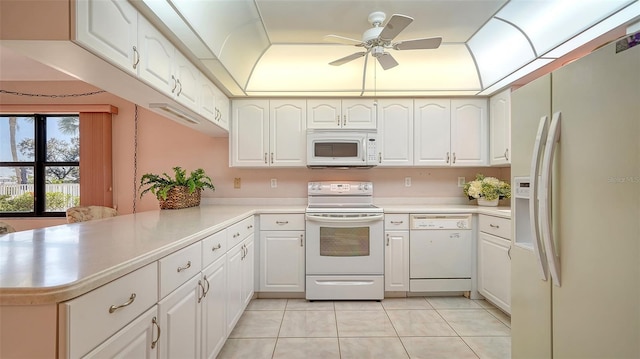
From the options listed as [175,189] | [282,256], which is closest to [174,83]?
[175,189]

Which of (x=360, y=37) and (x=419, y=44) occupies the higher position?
(x=360, y=37)

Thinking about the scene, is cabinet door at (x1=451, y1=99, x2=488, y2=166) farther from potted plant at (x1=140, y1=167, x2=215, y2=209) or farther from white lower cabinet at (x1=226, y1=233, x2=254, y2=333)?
potted plant at (x1=140, y1=167, x2=215, y2=209)

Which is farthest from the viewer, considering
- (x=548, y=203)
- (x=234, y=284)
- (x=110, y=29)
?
(x=234, y=284)

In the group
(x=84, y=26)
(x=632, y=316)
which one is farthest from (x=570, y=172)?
(x=84, y=26)

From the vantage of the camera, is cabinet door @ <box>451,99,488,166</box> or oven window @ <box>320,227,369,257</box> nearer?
oven window @ <box>320,227,369,257</box>

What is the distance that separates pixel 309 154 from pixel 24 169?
3480 millimetres

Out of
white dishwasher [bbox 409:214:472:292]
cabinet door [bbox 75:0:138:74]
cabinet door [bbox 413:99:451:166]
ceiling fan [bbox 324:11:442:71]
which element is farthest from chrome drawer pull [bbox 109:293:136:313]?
cabinet door [bbox 413:99:451:166]

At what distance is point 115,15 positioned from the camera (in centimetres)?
132

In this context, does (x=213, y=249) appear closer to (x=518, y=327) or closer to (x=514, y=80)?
(x=518, y=327)

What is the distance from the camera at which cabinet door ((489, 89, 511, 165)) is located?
287cm

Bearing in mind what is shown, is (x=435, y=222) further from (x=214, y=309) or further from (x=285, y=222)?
(x=214, y=309)

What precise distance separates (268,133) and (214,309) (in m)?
1.98

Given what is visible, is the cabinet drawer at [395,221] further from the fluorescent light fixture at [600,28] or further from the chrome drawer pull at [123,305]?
the chrome drawer pull at [123,305]

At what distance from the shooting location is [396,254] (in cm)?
283
